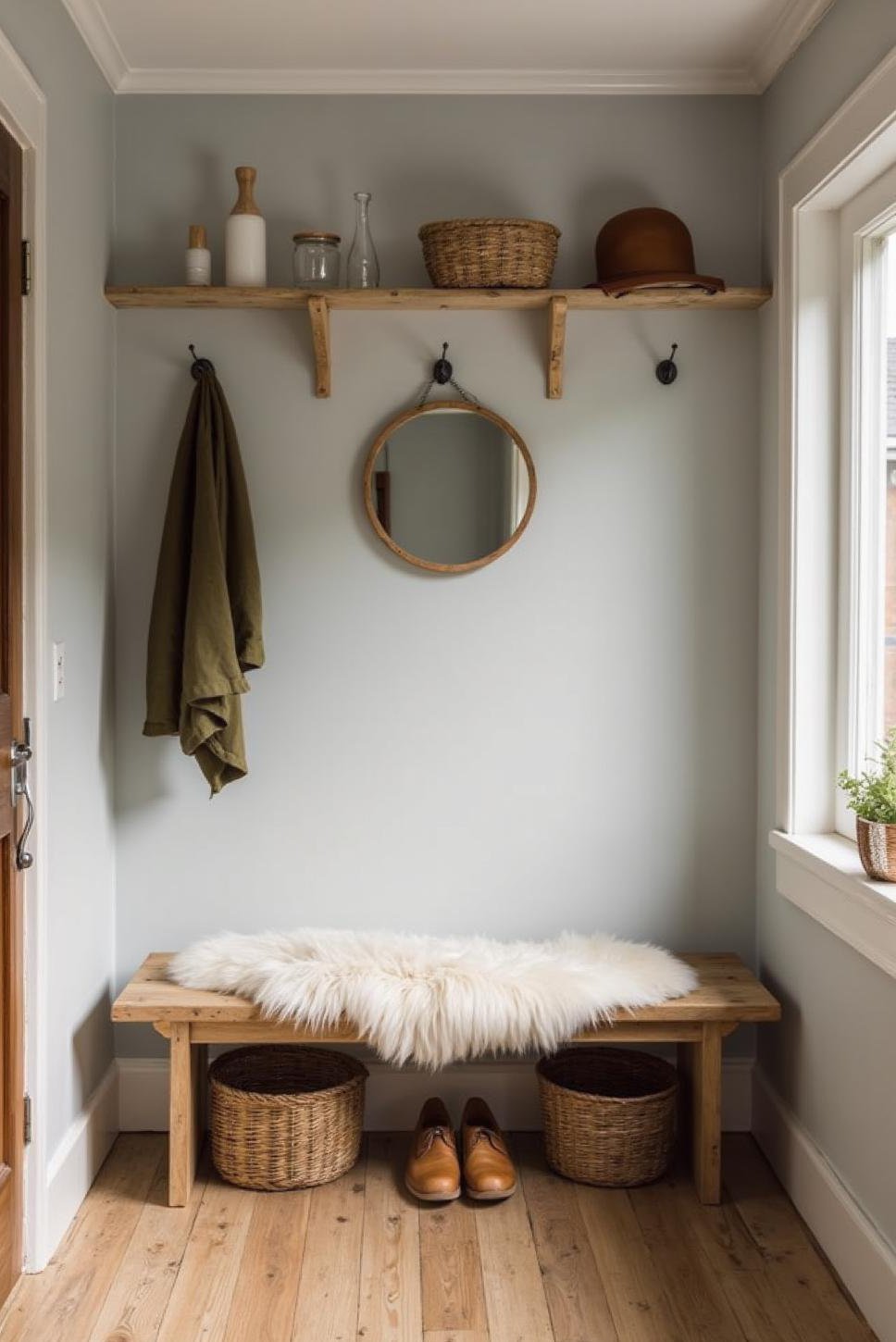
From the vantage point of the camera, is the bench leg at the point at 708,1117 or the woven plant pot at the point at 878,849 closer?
the woven plant pot at the point at 878,849

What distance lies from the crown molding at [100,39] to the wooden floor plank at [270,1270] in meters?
2.47

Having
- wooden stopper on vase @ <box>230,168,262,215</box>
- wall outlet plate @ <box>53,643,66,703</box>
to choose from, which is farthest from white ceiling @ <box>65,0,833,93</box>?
wall outlet plate @ <box>53,643,66,703</box>

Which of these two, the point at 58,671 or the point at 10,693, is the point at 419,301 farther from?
the point at 10,693

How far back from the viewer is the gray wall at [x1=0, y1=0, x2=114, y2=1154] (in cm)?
240

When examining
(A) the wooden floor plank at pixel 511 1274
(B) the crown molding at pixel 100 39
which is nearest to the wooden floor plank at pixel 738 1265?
(A) the wooden floor plank at pixel 511 1274

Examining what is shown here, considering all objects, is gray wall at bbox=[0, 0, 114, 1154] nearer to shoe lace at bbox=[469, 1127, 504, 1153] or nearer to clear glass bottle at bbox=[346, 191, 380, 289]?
clear glass bottle at bbox=[346, 191, 380, 289]

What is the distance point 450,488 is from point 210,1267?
5.66 feet

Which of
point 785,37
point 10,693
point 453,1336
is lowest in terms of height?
point 453,1336

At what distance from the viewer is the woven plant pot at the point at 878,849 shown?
7.21ft

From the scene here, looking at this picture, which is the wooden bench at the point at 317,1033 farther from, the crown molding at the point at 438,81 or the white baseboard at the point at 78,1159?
the crown molding at the point at 438,81

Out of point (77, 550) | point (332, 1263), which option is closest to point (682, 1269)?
point (332, 1263)

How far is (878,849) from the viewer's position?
221cm

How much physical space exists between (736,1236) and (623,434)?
177cm

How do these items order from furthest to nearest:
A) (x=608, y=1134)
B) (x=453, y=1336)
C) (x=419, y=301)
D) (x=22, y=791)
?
(x=419, y=301), (x=608, y=1134), (x=22, y=791), (x=453, y=1336)
